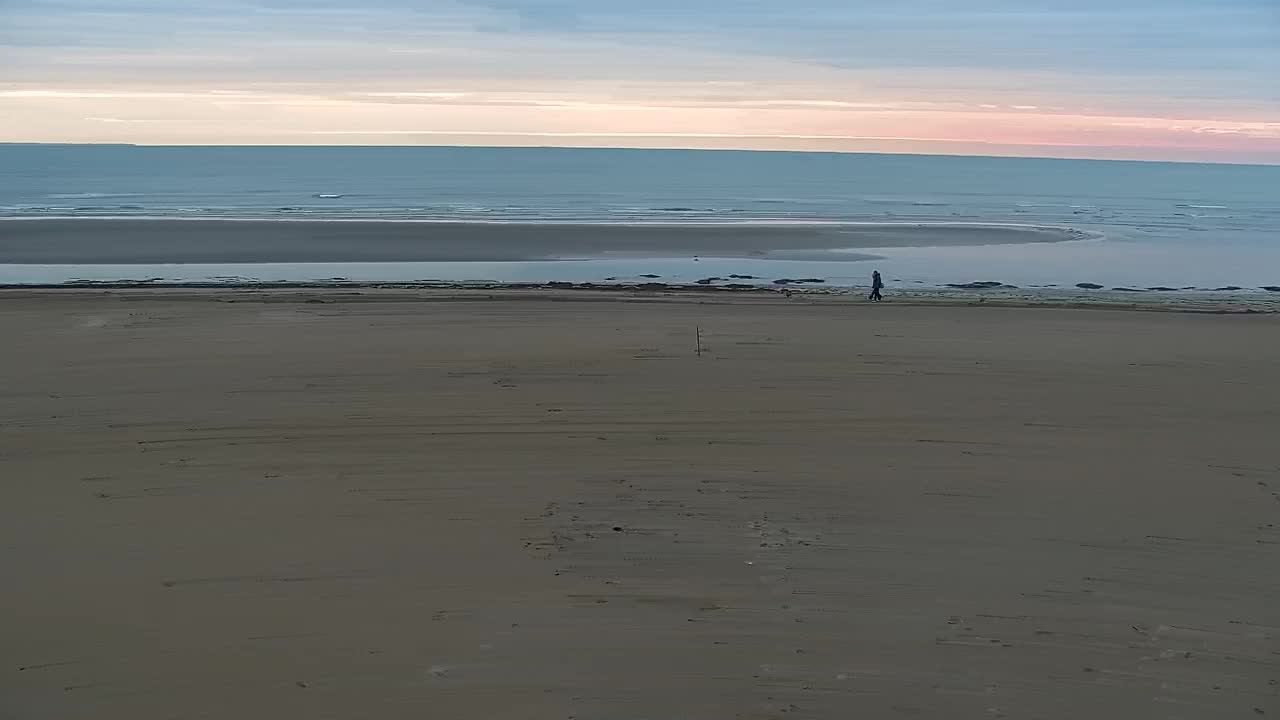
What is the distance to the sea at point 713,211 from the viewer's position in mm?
31234

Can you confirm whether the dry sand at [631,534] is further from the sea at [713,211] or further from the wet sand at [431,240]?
the wet sand at [431,240]

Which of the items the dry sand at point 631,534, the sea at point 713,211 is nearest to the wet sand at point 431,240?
the sea at point 713,211

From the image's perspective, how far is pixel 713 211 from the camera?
61.4 metres

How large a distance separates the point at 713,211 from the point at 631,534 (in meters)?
54.0

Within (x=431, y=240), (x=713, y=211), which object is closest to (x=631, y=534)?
(x=431, y=240)

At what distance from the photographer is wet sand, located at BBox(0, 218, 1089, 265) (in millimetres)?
35375

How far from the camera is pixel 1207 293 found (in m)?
28.5

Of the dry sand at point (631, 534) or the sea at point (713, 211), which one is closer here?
the dry sand at point (631, 534)

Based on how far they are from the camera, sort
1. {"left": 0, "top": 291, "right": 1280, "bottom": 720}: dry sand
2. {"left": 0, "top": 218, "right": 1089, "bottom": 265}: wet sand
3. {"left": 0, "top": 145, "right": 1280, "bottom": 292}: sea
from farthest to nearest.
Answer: {"left": 0, "top": 218, "right": 1089, "bottom": 265}: wet sand, {"left": 0, "top": 145, "right": 1280, "bottom": 292}: sea, {"left": 0, "top": 291, "right": 1280, "bottom": 720}: dry sand

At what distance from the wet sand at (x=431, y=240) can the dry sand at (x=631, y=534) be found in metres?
20.2

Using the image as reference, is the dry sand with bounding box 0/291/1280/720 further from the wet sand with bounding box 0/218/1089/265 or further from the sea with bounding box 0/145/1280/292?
the wet sand with bounding box 0/218/1089/265

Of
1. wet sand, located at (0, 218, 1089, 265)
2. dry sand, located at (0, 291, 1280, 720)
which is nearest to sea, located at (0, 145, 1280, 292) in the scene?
wet sand, located at (0, 218, 1089, 265)

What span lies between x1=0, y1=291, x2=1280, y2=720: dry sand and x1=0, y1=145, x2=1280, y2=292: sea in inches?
610

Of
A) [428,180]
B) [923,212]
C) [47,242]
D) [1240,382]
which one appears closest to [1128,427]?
[1240,382]
